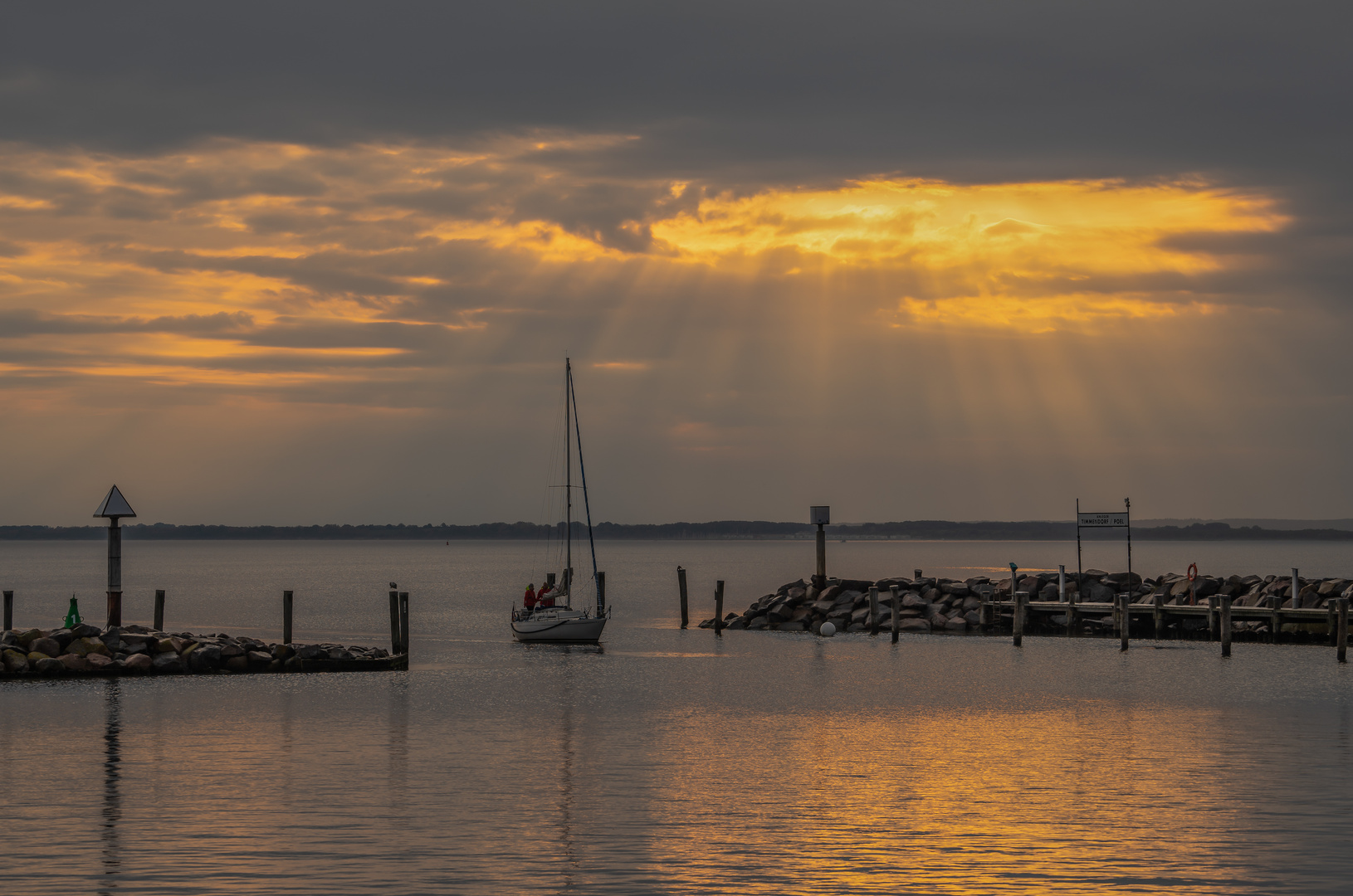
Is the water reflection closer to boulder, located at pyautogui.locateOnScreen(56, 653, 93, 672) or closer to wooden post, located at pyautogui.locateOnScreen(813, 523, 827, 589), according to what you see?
boulder, located at pyautogui.locateOnScreen(56, 653, 93, 672)

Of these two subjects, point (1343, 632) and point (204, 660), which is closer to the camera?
point (204, 660)

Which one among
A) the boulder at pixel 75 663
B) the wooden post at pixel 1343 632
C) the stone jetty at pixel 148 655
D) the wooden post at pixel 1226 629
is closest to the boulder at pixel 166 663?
the stone jetty at pixel 148 655

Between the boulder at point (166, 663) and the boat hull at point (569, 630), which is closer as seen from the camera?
the boulder at point (166, 663)

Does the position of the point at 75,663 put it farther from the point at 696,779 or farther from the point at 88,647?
the point at 696,779

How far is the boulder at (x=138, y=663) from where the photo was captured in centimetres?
3866

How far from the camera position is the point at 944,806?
19547mm

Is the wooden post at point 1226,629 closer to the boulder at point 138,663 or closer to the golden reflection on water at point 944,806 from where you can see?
the golden reflection on water at point 944,806

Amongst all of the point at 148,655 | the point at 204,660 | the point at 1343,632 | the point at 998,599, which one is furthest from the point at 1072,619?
the point at 148,655

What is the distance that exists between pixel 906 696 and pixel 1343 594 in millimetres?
22457

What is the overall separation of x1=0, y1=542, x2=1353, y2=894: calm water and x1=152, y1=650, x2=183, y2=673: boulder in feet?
1.76

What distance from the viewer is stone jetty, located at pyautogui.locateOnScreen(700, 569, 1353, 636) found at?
5162 cm

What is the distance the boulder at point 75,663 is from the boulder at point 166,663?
5.72 feet

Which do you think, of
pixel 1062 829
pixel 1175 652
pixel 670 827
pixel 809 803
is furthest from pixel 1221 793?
pixel 1175 652

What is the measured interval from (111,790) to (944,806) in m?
12.7
